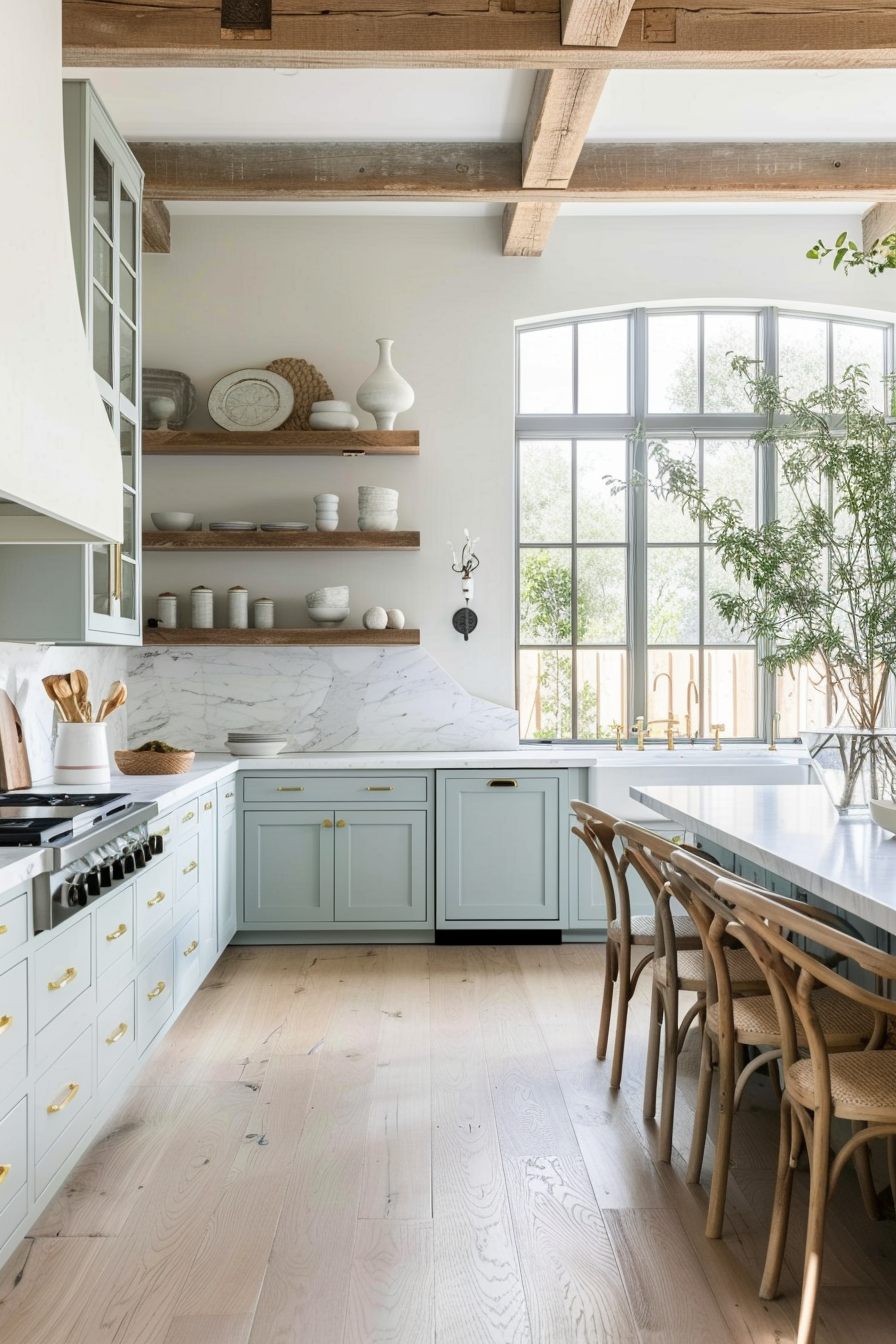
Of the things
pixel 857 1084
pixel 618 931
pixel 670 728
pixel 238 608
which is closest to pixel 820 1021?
pixel 857 1084

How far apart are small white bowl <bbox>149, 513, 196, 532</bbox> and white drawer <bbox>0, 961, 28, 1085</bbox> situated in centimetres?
311

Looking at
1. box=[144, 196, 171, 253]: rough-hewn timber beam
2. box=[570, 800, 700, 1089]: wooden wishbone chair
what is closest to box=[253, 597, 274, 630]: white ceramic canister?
box=[144, 196, 171, 253]: rough-hewn timber beam

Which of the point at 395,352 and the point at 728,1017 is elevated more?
the point at 395,352

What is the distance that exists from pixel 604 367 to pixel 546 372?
31 centimetres

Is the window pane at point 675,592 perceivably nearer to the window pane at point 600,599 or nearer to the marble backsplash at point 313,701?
the window pane at point 600,599

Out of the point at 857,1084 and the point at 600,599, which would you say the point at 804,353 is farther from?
the point at 857,1084

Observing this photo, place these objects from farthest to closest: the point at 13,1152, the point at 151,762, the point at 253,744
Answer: the point at 253,744, the point at 151,762, the point at 13,1152

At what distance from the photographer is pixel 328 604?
5.08 metres

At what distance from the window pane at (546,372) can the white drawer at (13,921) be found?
4.04 meters

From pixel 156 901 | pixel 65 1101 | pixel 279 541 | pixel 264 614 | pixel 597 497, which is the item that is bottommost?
pixel 65 1101

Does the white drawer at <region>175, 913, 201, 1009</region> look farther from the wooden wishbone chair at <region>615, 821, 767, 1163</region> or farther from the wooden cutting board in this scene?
the wooden wishbone chair at <region>615, 821, 767, 1163</region>

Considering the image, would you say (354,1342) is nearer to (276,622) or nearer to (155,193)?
(276,622)

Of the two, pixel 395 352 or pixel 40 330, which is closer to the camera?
pixel 40 330

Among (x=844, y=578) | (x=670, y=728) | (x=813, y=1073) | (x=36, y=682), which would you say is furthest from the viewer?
(x=670, y=728)
